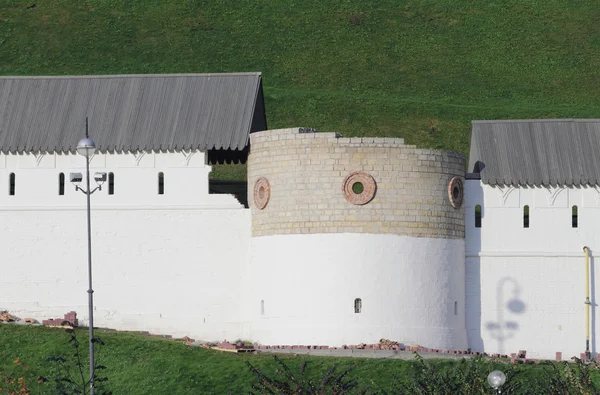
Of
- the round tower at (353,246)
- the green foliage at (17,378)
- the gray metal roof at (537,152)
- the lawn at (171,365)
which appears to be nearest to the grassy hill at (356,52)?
the gray metal roof at (537,152)

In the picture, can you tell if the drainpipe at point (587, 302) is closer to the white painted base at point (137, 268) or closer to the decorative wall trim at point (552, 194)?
the decorative wall trim at point (552, 194)

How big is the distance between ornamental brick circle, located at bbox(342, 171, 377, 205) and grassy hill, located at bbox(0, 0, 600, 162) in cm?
3486

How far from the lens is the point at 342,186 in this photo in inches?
2370

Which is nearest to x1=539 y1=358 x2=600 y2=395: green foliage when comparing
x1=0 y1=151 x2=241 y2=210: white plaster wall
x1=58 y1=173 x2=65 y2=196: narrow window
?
x1=0 y1=151 x2=241 y2=210: white plaster wall

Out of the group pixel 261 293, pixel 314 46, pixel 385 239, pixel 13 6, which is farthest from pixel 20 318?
pixel 13 6

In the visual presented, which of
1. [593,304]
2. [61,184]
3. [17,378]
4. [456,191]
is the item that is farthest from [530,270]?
[17,378]

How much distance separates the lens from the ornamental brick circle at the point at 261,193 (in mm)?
61406

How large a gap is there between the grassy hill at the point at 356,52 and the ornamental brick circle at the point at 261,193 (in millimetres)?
34029

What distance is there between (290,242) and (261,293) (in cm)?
246

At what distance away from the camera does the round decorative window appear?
202 feet

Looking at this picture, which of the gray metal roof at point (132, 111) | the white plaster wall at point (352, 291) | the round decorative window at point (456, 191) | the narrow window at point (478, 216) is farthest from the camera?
the narrow window at point (478, 216)

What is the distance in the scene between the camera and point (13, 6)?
116 meters

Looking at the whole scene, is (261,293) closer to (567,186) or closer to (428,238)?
(428,238)

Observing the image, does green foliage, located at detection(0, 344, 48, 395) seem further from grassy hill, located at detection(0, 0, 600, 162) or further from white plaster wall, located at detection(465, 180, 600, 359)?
grassy hill, located at detection(0, 0, 600, 162)
